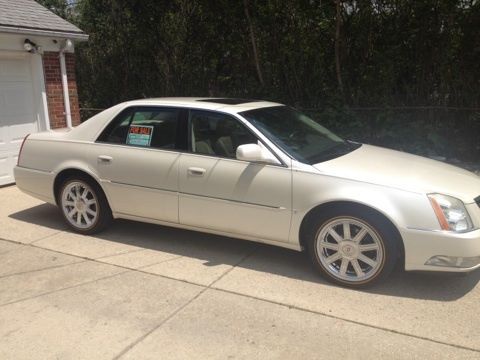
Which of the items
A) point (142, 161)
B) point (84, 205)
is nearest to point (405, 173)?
point (142, 161)

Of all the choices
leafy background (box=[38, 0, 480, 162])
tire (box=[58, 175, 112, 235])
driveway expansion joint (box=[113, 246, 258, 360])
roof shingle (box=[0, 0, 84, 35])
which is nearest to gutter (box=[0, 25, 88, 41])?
roof shingle (box=[0, 0, 84, 35])

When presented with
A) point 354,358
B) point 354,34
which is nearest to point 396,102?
point 354,34

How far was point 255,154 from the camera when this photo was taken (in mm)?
4281

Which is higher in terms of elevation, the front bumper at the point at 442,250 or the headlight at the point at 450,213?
the headlight at the point at 450,213

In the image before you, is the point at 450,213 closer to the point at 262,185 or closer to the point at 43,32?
the point at 262,185

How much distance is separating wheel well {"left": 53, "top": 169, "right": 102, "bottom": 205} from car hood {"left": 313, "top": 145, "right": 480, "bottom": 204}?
8.22 feet

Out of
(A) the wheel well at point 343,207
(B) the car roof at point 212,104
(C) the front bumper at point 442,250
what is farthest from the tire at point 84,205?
(C) the front bumper at point 442,250

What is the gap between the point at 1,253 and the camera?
512 cm

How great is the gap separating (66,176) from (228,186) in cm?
206

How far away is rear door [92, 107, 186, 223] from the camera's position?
16.1 ft

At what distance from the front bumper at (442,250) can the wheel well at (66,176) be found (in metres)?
3.19

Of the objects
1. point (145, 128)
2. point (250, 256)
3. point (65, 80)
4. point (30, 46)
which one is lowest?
point (250, 256)

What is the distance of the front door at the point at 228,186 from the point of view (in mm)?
4348

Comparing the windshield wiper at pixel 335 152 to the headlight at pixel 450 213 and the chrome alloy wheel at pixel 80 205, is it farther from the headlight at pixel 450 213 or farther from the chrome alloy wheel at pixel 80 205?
the chrome alloy wheel at pixel 80 205
